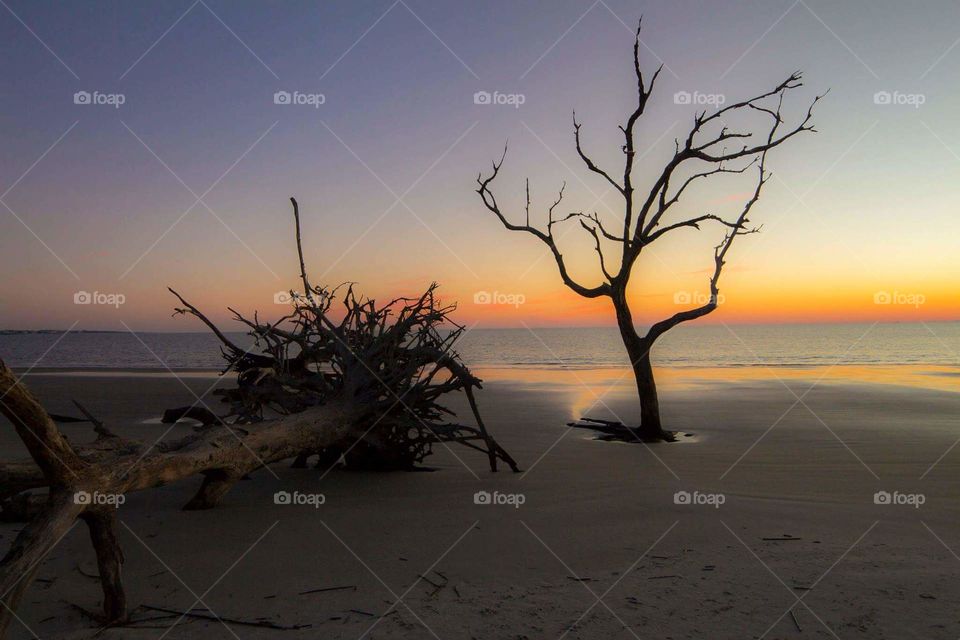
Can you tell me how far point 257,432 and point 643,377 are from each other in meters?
6.69

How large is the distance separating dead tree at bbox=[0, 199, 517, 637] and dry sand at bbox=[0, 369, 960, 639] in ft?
1.36

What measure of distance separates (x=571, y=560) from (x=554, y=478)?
2.77 m

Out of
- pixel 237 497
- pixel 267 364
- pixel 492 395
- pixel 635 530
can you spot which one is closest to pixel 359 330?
pixel 267 364

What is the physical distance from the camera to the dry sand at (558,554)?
3.32m

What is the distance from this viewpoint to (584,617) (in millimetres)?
3373

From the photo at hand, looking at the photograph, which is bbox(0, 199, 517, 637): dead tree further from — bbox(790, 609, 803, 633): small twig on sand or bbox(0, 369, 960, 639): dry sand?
bbox(790, 609, 803, 633): small twig on sand

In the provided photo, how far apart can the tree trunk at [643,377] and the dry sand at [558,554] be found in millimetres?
1735

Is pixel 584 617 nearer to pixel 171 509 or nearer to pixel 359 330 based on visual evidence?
pixel 171 509

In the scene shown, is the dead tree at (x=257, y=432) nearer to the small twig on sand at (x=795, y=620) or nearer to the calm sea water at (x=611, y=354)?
the small twig on sand at (x=795, y=620)

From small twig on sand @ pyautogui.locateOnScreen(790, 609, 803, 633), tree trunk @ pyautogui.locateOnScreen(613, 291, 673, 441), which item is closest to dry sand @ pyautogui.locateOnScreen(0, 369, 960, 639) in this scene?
small twig on sand @ pyautogui.locateOnScreen(790, 609, 803, 633)

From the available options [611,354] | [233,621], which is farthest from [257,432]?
[611,354]

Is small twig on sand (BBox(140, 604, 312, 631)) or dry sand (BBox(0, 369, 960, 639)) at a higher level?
dry sand (BBox(0, 369, 960, 639))

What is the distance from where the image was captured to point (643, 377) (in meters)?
10.4

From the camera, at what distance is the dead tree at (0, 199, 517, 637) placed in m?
3.09
